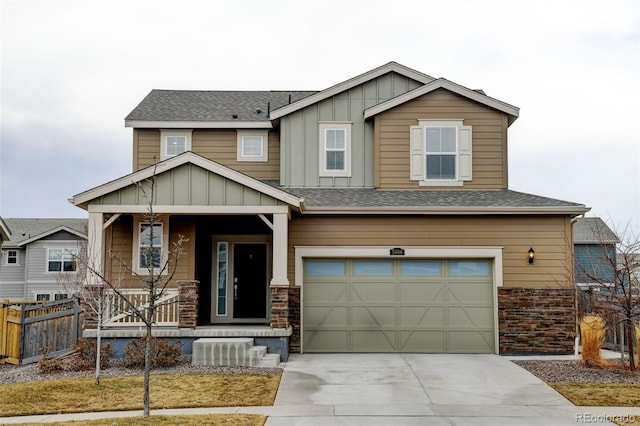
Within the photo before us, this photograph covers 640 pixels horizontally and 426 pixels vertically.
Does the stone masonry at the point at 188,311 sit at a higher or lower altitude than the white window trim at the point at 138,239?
lower

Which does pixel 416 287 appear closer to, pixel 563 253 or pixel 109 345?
pixel 563 253

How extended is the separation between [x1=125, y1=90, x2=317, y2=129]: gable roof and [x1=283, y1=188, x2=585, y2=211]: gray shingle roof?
11.4ft

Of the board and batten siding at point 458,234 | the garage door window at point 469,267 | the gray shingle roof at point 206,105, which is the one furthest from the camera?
the gray shingle roof at point 206,105

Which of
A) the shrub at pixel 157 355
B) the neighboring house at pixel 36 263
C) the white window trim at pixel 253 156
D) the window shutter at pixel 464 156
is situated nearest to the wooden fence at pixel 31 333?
the shrub at pixel 157 355

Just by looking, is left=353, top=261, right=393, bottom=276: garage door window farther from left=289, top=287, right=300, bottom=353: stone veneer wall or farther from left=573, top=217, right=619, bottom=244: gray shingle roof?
left=573, top=217, right=619, bottom=244: gray shingle roof

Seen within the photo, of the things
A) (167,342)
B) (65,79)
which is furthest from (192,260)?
(65,79)

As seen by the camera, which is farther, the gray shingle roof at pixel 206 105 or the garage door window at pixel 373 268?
the gray shingle roof at pixel 206 105

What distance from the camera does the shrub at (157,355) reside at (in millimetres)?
11797

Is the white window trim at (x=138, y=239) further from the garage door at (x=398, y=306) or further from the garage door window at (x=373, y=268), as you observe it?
the garage door window at (x=373, y=268)

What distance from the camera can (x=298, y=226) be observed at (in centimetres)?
1426

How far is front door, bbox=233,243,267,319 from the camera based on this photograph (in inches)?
617

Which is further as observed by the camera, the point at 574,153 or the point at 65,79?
the point at 65,79

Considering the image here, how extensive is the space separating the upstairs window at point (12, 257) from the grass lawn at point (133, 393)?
955 inches

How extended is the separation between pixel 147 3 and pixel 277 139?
4940 mm
